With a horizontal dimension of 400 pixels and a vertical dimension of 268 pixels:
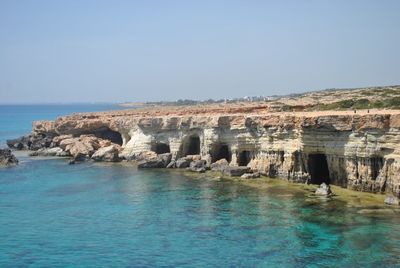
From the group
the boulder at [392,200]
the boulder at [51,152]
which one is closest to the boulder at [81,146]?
the boulder at [51,152]

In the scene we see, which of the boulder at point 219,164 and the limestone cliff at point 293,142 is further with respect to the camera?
the boulder at point 219,164

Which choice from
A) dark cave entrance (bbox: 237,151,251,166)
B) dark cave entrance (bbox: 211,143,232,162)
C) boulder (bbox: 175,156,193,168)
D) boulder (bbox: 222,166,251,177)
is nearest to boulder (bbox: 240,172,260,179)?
boulder (bbox: 222,166,251,177)

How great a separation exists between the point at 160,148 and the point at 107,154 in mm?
6151

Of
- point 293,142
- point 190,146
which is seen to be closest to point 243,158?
point 293,142

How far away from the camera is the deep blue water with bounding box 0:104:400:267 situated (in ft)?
78.1

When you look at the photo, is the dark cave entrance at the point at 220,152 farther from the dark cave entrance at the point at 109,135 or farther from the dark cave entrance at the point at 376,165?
the dark cave entrance at the point at 109,135

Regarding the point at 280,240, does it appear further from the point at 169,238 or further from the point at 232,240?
the point at 169,238

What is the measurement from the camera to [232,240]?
26.3m

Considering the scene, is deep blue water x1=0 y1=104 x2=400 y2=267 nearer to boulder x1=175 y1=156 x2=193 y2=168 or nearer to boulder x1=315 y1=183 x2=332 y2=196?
boulder x1=315 y1=183 x2=332 y2=196

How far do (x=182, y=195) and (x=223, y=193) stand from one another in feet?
10.4

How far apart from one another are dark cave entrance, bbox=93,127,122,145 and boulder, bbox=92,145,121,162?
8.54 m

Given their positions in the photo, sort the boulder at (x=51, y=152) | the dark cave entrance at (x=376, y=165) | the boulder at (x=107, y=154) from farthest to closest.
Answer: the boulder at (x=51, y=152)
the boulder at (x=107, y=154)
the dark cave entrance at (x=376, y=165)

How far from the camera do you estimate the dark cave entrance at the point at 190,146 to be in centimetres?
5306

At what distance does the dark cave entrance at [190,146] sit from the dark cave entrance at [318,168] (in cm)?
1549
